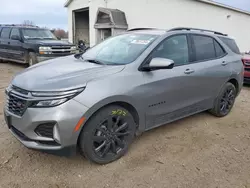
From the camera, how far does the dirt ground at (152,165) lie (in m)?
2.68

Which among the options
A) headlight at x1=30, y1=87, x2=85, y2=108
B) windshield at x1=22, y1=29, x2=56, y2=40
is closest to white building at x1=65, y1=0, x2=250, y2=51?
windshield at x1=22, y1=29, x2=56, y2=40

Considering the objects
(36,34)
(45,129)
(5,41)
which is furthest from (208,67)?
(5,41)

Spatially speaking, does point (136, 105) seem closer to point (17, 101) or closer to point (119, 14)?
point (17, 101)

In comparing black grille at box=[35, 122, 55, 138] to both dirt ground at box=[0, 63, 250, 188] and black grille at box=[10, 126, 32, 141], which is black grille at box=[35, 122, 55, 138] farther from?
dirt ground at box=[0, 63, 250, 188]

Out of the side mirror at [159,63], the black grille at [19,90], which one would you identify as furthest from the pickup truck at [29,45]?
the side mirror at [159,63]

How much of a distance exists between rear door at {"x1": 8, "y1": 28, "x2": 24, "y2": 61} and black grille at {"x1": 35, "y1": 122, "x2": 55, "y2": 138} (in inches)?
335

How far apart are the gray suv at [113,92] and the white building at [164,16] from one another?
37.0 feet

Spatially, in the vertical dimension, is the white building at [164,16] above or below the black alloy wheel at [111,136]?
above

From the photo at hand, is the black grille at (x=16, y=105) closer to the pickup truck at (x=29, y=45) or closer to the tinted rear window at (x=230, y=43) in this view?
the tinted rear window at (x=230, y=43)

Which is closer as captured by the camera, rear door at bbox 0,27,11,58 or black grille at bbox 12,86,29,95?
black grille at bbox 12,86,29,95

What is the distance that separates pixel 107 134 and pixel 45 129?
2.48 feet

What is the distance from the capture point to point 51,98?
2492 mm

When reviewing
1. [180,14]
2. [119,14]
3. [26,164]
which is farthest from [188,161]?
[119,14]

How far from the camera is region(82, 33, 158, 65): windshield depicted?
3295 millimetres
